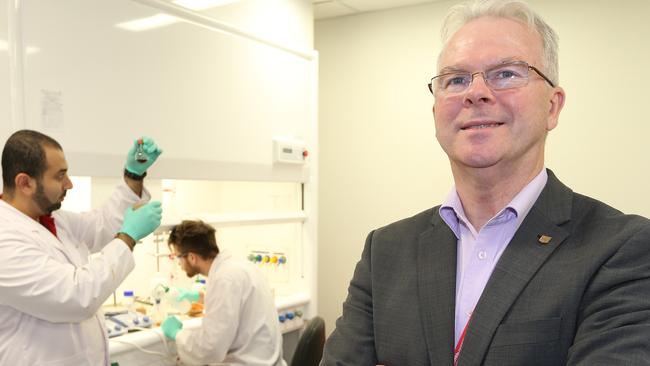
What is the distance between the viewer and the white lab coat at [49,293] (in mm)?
1751

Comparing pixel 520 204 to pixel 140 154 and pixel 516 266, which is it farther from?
pixel 140 154

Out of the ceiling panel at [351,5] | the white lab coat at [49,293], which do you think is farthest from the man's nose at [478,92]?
the ceiling panel at [351,5]

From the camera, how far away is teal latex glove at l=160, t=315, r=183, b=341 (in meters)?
2.59

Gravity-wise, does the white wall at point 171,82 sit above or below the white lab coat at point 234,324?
above

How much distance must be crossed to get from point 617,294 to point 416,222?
0.44 meters

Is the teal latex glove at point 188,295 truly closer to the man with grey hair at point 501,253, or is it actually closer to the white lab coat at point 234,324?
the white lab coat at point 234,324

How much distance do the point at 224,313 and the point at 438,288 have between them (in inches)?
66.8

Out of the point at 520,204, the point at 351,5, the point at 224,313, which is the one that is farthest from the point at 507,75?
the point at 351,5

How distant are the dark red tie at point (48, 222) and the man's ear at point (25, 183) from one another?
0.14m

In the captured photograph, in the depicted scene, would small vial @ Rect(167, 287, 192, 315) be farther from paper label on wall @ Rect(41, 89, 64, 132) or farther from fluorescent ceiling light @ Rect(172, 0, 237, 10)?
fluorescent ceiling light @ Rect(172, 0, 237, 10)

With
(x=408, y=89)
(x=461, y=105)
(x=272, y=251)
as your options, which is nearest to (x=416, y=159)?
(x=408, y=89)

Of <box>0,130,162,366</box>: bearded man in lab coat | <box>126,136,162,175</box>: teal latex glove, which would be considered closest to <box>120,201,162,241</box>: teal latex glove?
<box>0,130,162,366</box>: bearded man in lab coat

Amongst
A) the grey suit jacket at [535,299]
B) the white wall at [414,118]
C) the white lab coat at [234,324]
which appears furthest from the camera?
the white wall at [414,118]

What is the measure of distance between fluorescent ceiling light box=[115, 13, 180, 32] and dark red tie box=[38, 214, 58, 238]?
2.90 feet
